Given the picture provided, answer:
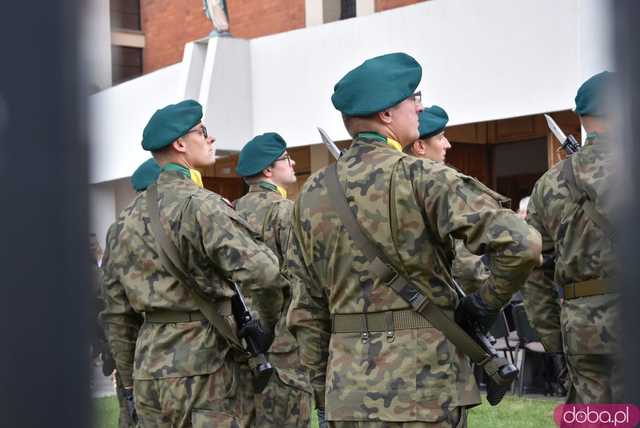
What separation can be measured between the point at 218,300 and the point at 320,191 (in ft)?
4.21

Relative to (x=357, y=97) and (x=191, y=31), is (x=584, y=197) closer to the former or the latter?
(x=357, y=97)

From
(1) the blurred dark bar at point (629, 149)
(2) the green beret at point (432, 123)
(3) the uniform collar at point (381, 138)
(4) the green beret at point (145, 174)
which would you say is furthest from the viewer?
(4) the green beret at point (145, 174)

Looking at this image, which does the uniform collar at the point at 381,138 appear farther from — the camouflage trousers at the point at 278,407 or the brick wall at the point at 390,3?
the brick wall at the point at 390,3

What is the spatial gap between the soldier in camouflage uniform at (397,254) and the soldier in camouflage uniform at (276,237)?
1741 mm

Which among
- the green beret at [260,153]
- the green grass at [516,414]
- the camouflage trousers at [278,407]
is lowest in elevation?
the green grass at [516,414]

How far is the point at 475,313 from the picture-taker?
3305mm

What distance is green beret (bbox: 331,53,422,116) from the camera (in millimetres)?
3514

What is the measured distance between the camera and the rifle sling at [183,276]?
14.7ft

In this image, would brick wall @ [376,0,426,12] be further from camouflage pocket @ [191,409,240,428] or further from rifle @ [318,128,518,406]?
rifle @ [318,128,518,406]

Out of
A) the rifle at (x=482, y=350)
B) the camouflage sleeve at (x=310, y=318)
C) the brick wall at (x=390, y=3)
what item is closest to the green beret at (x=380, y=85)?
the camouflage sleeve at (x=310, y=318)

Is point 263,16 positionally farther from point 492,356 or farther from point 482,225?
point 482,225

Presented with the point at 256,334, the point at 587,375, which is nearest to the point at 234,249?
the point at 256,334

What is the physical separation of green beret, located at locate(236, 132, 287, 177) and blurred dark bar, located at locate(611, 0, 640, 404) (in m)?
5.82

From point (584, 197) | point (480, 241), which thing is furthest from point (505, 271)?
point (584, 197)
